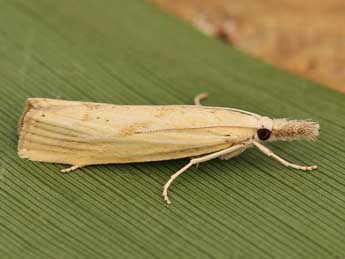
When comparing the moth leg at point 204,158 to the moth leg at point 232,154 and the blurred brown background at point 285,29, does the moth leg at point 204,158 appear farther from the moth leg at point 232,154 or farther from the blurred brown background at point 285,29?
the blurred brown background at point 285,29

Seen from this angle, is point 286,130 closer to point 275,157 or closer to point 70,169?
point 275,157

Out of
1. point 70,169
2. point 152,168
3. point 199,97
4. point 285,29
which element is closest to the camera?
point 70,169

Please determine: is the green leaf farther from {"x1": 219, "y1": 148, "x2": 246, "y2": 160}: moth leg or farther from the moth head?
the moth head

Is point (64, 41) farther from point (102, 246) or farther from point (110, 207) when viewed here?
point (102, 246)

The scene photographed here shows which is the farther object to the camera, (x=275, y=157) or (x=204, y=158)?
(x=275, y=157)

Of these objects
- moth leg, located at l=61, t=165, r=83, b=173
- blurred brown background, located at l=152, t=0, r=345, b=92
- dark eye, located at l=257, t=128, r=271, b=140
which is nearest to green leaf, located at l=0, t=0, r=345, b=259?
moth leg, located at l=61, t=165, r=83, b=173

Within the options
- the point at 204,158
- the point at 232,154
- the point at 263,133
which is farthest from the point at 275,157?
the point at 204,158

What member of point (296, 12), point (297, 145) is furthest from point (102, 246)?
point (296, 12)

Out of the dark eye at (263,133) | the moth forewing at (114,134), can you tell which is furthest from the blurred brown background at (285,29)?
the moth forewing at (114,134)

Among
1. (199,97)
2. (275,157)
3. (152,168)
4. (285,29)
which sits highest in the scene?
(285,29)
